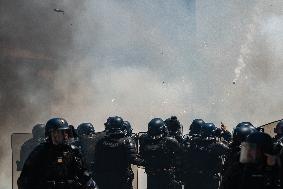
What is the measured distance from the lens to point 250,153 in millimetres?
5000

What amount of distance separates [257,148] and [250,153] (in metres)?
0.09

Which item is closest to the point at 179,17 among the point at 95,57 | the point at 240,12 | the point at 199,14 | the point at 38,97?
the point at 199,14

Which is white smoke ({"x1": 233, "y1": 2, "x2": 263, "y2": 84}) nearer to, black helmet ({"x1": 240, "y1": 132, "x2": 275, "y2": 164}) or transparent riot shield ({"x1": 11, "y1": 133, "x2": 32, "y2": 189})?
transparent riot shield ({"x1": 11, "y1": 133, "x2": 32, "y2": 189})

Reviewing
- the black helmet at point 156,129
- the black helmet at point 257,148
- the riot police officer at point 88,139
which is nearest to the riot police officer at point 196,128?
the black helmet at point 156,129

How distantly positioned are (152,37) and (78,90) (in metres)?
6.09

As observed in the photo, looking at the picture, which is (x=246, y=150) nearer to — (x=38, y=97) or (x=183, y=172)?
(x=183, y=172)

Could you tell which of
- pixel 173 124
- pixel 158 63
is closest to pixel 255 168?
pixel 173 124

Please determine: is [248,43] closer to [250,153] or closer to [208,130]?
[208,130]

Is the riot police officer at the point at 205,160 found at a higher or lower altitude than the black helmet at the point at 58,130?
lower

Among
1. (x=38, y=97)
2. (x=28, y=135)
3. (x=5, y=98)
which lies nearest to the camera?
(x=28, y=135)

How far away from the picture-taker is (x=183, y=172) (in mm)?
10570

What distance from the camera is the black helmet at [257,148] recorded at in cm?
496

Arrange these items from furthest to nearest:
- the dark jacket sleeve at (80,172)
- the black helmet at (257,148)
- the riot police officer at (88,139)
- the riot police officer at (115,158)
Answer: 1. the riot police officer at (88,139)
2. the riot police officer at (115,158)
3. the dark jacket sleeve at (80,172)
4. the black helmet at (257,148)

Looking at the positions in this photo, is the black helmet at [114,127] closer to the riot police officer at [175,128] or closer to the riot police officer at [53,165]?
the riot police officer at [175,128]
